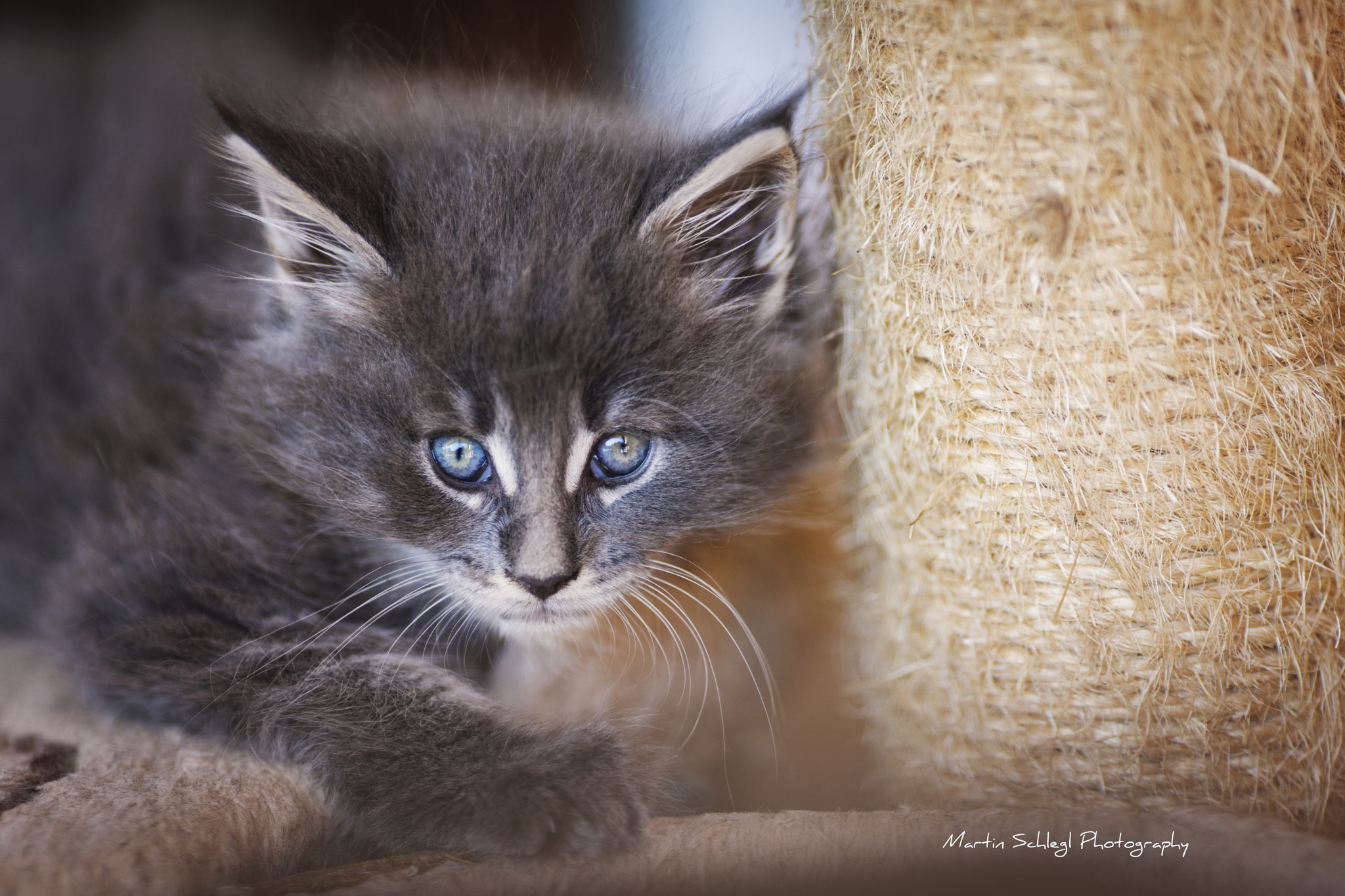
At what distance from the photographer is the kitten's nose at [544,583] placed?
114cm

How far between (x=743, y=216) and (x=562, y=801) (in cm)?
83

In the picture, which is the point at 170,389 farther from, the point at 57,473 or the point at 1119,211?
the point at 1119,211

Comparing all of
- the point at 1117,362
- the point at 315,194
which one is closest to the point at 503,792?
the point at 315,194

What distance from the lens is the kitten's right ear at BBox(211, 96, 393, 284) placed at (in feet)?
3.39

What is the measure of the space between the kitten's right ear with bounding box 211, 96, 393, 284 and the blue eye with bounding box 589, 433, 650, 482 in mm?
381

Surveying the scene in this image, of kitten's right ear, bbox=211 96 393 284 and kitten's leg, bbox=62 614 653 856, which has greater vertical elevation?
kitten's right ear, bbox=211 96 393 284

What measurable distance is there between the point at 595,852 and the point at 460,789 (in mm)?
201

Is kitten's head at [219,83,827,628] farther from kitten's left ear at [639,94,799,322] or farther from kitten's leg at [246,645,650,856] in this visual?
kitten's leg at [246,645,650,856]

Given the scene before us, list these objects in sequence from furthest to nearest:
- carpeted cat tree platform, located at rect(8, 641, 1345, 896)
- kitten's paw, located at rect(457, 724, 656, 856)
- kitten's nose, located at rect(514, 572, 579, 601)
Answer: kitten's nose, located at rect(514, 572, 579, 601), kitten's paw, located at rect(457, 724, 656, 856), carpeted cat tree platform, located at rect(8, 641, 1345, 896)

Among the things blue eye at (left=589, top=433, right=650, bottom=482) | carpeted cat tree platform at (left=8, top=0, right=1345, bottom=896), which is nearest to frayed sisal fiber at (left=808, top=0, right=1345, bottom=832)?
carpeted cat tree platform at (left=8, top=0, right=1345, bottom=896)

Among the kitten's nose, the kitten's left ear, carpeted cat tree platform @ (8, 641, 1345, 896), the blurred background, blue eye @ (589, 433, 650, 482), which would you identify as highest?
the blurred background

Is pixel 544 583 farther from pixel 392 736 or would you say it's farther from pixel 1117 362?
pixel 1117 362

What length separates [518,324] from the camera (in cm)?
105

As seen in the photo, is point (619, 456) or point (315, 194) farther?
point (619, 456)
